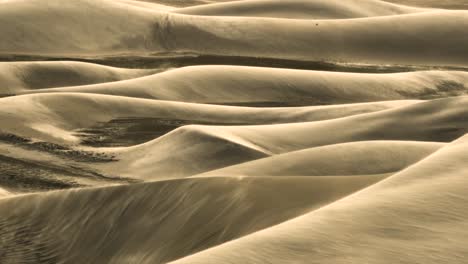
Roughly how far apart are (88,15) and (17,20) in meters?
0.53

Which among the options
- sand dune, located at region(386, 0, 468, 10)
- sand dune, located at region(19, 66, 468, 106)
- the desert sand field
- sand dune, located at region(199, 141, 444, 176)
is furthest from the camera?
sand dune, located at region(386, 0, 468, 10)

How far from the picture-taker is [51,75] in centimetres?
580

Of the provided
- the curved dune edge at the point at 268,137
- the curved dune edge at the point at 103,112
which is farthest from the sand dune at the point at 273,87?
the curved dune edge at the point at 268,137

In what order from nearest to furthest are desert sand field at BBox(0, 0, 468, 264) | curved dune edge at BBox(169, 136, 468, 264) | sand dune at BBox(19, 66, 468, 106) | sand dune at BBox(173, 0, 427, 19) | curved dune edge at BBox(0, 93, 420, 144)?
curved dune edge at BBox(169, 136, 468, 264), desert sand field at BBox(0, 0, 468, 264), curved dune edge at BBox(0, 93, 420, 144), sand dune at BBox(19, 66, 468, 106), sand dune at BBox(173, 0, 427, 19)

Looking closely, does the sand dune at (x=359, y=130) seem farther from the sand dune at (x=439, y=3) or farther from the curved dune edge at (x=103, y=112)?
the sand dune at (x=439, y=3)

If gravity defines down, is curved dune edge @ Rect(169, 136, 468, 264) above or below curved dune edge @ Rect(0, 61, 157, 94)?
above

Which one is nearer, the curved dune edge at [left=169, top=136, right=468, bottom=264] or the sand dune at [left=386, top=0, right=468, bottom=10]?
the curved dune edge at [left=169, top=136, right=468, bottom=264]

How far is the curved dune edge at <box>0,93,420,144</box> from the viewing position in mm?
4410

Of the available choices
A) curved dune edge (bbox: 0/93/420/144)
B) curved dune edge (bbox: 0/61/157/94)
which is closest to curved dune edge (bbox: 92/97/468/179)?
curved dune edge (bbox: 0/93/420/144)

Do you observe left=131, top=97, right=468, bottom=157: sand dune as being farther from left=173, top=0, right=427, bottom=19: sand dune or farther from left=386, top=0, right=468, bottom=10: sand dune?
left=386, top=0, right=468, bottom=10: sand dune

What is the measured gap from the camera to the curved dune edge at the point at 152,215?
203 cm

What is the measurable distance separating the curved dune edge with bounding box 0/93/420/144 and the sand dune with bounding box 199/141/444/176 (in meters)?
1.37

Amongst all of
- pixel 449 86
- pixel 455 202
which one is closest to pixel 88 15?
pixel 449 86

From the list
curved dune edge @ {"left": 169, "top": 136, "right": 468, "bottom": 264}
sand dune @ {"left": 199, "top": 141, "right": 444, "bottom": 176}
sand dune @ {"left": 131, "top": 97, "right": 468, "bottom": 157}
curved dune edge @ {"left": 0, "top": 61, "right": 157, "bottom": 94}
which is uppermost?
curved dune edge @ {"left": 169, "top": 136, "right": 468, "bottom": 264}
